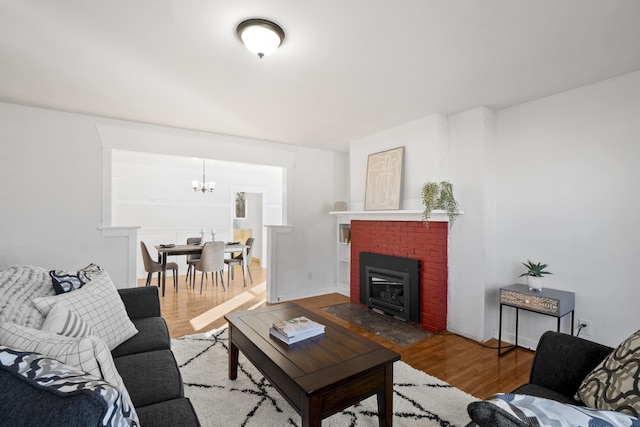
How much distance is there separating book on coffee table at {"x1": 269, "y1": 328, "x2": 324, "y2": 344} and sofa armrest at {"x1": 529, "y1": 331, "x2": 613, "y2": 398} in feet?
3.87

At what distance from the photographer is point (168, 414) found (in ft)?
4.04

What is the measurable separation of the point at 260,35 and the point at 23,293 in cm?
193

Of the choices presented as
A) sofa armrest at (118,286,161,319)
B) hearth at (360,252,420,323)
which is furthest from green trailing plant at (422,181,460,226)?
sofa armrest at (118,286,161,319)

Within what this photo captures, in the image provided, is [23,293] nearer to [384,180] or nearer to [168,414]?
[168,414]

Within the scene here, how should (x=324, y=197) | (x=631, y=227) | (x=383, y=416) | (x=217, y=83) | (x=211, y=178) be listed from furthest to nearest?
(x=211, y=178) → (x=324, y=197) → (x=217, y=83) → (x=631, y=227) → (x=383, y=416)

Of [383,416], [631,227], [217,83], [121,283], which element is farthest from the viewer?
[121,283]

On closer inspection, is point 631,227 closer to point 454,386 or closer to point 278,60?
point 454,386

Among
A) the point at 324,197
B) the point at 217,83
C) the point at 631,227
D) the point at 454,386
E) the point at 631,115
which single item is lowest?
the point at 454,386

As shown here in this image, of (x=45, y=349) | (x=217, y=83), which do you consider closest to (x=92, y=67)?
(x=217, y=83)

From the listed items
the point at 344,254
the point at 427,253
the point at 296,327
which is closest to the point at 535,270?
the point at 427,253

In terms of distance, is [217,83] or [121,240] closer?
[217,83]

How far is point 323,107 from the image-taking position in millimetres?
3258

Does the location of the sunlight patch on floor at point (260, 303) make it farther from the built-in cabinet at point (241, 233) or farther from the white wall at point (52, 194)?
the built-in cabinet at point (241, 233)

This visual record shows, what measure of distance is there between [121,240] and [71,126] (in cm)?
132
